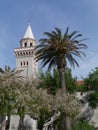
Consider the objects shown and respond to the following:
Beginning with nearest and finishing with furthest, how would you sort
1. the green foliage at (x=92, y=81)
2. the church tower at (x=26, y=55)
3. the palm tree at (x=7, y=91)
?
the palm tree at (x=7, y=91), the green foliage at (x=92, y=81), the church tower at (x=26, y=55)

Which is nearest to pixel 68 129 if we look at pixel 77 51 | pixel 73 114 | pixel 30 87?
pixel 73 114

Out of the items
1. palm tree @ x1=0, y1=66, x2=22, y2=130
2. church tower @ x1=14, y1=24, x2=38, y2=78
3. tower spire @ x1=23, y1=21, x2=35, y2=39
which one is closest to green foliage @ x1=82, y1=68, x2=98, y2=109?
palm tree @ x1=0, y1=66, x2=22, y2=130

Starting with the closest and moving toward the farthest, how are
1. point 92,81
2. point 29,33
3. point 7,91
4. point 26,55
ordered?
point 7,91, point 92,81, point 26,55, point 29,33

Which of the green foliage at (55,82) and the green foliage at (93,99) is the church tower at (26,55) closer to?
the green foliage at (55,82)

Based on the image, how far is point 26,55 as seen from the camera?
9462cm

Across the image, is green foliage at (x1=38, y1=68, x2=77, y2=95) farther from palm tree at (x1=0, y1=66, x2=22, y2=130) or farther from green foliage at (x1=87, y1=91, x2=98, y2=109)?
palm tree at (x1=0, y1=66, x2=22, y2=130)

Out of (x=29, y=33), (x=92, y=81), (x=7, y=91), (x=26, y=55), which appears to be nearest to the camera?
(x=7, y=91)

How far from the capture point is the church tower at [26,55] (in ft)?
304

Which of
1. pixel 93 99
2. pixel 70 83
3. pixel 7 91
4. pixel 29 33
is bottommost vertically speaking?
pixel 7 91

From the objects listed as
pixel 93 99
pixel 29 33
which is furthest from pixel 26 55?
pixel 93 99

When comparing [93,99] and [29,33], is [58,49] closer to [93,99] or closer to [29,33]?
[93,99]

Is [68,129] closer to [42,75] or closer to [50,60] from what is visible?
[50,60]

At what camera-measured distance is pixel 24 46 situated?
3780 inches

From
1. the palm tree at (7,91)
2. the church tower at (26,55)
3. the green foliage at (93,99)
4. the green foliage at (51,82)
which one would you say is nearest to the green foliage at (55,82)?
the green foliage at (51,82)
